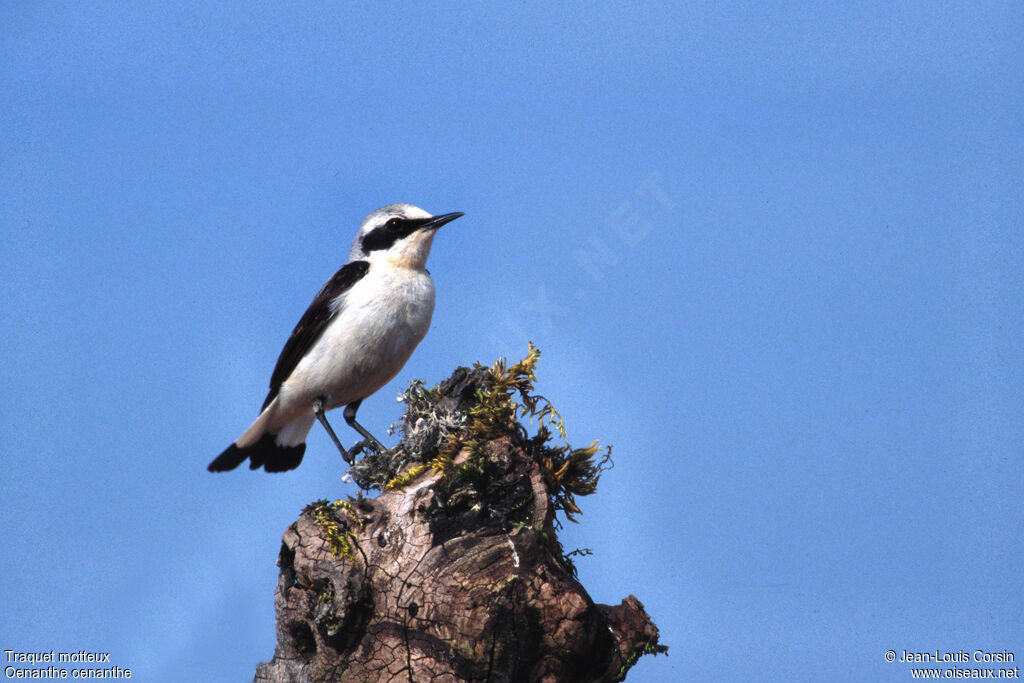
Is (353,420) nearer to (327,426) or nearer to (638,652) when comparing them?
(327,426)

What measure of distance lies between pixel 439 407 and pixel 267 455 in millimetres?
2886

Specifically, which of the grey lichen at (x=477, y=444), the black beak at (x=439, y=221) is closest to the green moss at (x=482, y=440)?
the grey lichen at (x=477, y=444)

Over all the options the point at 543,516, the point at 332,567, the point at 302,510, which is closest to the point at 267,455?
the point at 302,510

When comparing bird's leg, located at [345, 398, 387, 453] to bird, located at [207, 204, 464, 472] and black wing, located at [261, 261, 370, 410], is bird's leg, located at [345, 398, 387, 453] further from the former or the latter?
black wing, located at [261, 261, 370, 410]

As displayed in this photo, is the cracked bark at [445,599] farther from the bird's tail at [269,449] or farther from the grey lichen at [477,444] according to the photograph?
the bird's tail at [269,449]

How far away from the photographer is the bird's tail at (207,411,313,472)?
859 cm

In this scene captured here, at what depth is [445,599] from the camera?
18.7 ft

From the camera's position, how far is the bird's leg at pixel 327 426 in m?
8.07

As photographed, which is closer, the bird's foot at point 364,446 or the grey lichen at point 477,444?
the grey lichen at point 477,444

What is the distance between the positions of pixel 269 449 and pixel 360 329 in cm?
206

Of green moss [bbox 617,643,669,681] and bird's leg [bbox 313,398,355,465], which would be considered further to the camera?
bird's leg [bbox 313,398,355,465]

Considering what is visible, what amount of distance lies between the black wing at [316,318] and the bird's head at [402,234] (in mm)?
243

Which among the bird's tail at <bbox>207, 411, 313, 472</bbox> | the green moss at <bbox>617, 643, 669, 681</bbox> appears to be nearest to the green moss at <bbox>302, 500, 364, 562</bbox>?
the green moss at <bbox>617, 643, 669, 681</bbox>

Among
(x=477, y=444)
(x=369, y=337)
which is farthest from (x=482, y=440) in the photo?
(x=369, y=337)
